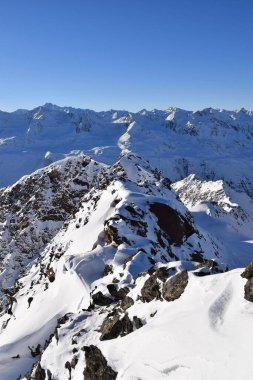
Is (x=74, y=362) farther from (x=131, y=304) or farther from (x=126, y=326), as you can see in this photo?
(x=131, y=304)

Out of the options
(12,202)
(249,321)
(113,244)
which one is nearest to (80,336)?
(249,321)

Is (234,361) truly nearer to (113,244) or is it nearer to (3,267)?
(113,244)

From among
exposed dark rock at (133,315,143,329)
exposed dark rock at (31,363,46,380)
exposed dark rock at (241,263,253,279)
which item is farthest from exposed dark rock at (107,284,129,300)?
exposed dark rock at (241,263,253,279)

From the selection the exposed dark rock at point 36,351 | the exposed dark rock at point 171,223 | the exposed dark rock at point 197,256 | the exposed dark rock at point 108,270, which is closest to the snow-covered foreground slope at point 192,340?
the exposed dark rock at point 36,351

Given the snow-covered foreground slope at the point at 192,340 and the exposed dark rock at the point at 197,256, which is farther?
the exposed dark rock at the point at 197,256

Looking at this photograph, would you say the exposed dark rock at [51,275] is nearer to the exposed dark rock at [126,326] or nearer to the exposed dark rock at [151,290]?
the exposed dark rock at [151,290]
